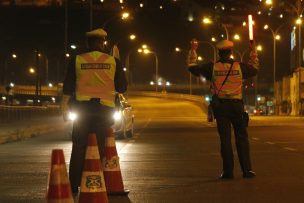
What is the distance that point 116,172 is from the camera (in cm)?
954

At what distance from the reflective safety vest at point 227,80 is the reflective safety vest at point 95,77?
2553 mm

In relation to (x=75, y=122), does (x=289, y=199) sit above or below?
below

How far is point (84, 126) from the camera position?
9.52 m

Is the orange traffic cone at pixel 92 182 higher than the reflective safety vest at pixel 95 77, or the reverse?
the reflective safety vest at pixel 95 77

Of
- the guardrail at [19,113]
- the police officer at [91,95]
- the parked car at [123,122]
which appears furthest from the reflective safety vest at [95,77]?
the guardrail at [19,113]

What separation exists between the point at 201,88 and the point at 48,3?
5337cm

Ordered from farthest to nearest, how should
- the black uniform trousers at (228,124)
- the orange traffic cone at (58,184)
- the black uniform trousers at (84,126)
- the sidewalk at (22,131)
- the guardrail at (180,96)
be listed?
the guardrail at (180,96)
the sidewalk at (22,131)
the black uniform trousers at (228,124)
the black uniform trousers at (84,126)
the orange traffic cone at (58,184)

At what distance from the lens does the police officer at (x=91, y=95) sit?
31.1 feet

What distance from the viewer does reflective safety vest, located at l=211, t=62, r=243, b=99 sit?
1166 cm

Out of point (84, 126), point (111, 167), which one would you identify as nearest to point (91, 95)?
point (84, 126)

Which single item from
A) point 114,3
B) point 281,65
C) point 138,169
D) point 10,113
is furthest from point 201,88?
point 138,169

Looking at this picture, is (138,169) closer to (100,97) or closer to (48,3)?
(100,97)

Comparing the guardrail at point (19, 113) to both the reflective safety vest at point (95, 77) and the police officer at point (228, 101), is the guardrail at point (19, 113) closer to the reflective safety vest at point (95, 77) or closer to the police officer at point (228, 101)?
the police officer at point (228, 101)

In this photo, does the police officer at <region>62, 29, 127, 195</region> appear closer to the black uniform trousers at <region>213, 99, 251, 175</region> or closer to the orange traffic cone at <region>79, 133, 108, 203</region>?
the orange traffic cone at <region>79, 133, 108, 203</region>
